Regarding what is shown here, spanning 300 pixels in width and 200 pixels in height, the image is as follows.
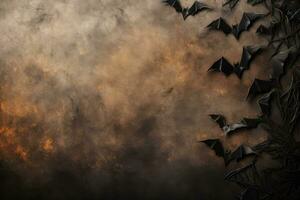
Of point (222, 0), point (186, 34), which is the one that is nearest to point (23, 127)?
point (186, 34)

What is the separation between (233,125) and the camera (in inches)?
65.2

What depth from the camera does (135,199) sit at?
5.55ft

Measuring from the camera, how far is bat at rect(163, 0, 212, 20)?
1.79 m

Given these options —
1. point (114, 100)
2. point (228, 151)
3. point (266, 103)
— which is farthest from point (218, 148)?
point (114, 100)

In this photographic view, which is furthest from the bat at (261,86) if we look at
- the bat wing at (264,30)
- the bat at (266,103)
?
the bat wing at (264,30)

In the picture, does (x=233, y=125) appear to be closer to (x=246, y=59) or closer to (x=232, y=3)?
(x=246, y=59)

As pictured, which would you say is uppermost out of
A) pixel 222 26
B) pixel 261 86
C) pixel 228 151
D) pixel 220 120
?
pixel 222 26

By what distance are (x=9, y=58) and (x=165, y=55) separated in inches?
33.3

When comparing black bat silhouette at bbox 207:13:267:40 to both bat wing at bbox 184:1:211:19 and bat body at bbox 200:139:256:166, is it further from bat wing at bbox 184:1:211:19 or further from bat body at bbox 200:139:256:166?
bat body at bbox 200:139:256:166

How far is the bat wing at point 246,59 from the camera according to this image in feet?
5.51

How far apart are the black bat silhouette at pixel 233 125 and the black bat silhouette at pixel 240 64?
8.5 inches

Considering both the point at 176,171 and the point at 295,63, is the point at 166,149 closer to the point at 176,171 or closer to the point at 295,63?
the point at 176,171

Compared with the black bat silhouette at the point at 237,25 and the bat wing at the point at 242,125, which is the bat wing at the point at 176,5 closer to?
the black bat silhouette at the point at 237,25

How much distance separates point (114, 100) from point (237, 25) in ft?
2.39
